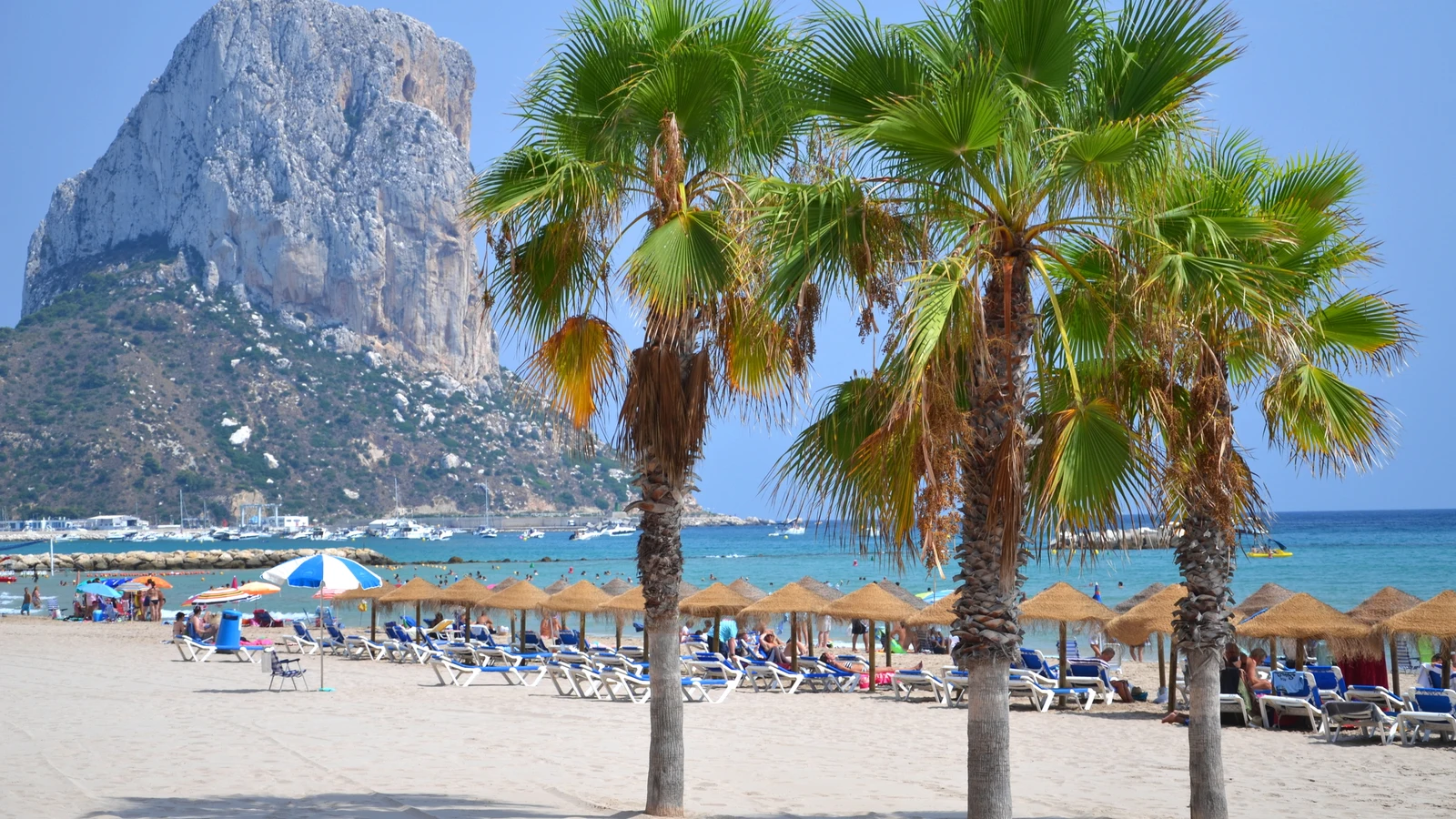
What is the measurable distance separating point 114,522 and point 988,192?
352 ft

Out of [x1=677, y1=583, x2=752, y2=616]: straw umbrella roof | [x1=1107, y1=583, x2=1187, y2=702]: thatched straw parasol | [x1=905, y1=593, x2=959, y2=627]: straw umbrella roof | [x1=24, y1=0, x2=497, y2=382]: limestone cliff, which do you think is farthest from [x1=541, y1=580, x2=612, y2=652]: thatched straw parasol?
[x1=24, y1=0, x2=497, y2=382]: limestone cliff

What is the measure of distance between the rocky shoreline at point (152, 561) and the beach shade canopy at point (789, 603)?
50.4 m

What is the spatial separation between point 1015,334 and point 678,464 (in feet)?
7.07

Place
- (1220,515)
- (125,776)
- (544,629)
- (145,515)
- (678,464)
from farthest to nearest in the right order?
(145,515) → (544,629) → (125,776) → (678,464) → (1220,515)

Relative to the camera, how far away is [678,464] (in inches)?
267

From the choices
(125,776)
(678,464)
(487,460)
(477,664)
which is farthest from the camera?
(487,460)

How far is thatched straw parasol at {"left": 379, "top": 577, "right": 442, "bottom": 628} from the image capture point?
2384cm

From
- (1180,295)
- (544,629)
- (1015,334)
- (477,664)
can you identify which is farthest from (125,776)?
(544,629)

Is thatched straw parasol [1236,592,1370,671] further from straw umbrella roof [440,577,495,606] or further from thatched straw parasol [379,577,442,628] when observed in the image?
thatched straw parasol [379,577,442,628]

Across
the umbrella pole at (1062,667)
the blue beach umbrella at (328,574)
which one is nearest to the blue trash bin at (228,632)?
the blue beach umbrella at (328,574)

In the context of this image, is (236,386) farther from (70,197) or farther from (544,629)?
(544,629)

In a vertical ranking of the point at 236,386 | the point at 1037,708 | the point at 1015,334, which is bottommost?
the point at 1037,708

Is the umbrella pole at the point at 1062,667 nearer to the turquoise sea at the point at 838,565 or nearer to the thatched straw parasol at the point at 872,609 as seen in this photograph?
the thatched straw parasol at the point at 872,609

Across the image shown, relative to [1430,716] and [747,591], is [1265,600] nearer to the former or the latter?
[1430,716]
